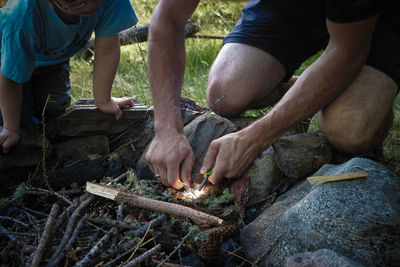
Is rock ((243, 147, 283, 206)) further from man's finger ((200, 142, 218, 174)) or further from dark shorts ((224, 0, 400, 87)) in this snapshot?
dark shorts ((224, 0, 400, 87))

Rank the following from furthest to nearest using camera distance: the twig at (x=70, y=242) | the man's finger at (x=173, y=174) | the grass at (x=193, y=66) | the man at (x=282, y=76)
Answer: the grass at (x=193, y=66) < the man's finger at (x=173, y=174) < the man at (x=282, y=76) < the twig at (x=70, y=242)

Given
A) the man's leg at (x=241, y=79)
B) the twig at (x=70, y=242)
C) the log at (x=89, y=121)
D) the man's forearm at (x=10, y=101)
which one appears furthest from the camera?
the man's leg at (x=241, y=79)

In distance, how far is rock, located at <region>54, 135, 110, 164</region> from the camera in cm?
276

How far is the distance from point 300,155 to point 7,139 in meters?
2.21

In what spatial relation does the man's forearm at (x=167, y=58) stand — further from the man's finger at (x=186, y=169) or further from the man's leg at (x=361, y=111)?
the man's leg at (x=361, y=111)

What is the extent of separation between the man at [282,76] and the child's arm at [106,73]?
1.43ft

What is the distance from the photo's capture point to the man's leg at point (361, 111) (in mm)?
2250

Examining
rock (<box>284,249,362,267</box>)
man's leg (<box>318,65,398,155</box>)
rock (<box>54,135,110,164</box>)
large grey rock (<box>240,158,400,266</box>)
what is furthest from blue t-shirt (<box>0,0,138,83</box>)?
rock (<box>284,249,362,267</box>)

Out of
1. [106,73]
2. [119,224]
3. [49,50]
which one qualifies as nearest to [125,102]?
[106,73]

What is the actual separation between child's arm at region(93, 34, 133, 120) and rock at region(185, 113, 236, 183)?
73cm

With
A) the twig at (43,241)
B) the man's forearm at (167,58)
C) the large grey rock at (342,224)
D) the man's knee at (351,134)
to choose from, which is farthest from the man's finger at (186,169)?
the man's knee at (351,134)

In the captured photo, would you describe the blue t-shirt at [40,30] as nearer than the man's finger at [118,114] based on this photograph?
Yes

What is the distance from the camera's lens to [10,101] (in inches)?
94.7

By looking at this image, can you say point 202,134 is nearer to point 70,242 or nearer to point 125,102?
point 125,102
